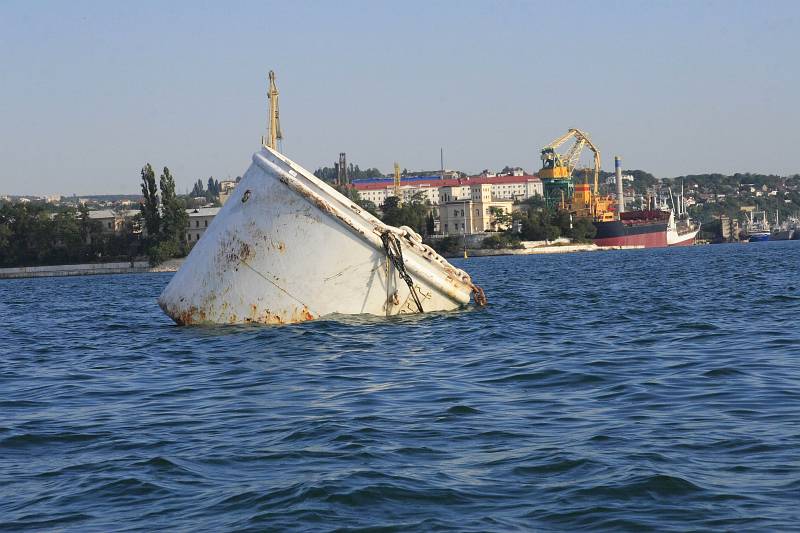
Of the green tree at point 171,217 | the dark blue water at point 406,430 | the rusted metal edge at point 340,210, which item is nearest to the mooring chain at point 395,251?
the rusted metal edge at point 340,210

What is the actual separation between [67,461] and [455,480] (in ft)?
11.1

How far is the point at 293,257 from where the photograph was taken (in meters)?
18.3

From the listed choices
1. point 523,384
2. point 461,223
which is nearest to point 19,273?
point 461,223

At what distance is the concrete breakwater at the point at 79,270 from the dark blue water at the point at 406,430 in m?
104

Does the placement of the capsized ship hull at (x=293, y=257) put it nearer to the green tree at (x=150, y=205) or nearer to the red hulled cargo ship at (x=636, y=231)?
the green tree at (x=150, y=205)

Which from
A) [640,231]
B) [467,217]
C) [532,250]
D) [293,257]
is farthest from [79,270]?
[293,257]

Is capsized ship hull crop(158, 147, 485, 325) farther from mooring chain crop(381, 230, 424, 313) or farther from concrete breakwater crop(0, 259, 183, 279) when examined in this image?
concrete breakwater crop(0, 259, 183, 279)

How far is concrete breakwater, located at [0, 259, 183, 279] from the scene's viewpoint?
119938mm

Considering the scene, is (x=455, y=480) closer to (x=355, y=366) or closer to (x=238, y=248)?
(x=355, y=366)

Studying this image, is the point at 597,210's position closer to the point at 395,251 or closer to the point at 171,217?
the point at 171,217

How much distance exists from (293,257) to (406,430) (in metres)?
9.11

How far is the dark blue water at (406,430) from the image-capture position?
7.02 metres

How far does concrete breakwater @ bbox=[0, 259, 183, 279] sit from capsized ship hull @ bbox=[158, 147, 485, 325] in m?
101

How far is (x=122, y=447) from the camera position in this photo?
9.23m
